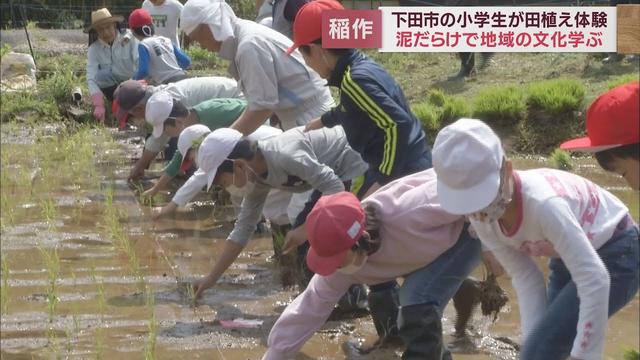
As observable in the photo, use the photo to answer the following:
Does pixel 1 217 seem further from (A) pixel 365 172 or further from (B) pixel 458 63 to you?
(B) pixel 458 63

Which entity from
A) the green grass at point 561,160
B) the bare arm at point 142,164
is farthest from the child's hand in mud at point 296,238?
the green grass at point 561,160

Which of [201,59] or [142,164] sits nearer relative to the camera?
[142,164]

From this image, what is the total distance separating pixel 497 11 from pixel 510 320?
1758 mm

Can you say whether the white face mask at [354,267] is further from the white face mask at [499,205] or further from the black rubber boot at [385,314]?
the black rubber boot at [385,314]

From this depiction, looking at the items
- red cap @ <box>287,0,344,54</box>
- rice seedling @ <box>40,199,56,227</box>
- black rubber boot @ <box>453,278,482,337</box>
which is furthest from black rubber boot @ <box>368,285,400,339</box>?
rice seedling @ <box>40,199,56,227</box>

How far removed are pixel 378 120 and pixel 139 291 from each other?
177 cm

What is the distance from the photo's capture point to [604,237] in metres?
2.95

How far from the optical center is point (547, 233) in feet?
9.31

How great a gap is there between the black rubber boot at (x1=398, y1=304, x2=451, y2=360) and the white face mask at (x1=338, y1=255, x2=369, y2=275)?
0.91 ft

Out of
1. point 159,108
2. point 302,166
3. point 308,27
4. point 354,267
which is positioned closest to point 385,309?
point 302,166

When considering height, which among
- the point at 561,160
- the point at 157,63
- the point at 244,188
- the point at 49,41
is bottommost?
the point at 49,41

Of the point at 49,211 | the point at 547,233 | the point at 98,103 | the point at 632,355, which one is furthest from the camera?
the point at 98,103

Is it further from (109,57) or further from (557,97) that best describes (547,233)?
(109,57)

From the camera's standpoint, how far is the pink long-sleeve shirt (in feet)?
11.0
